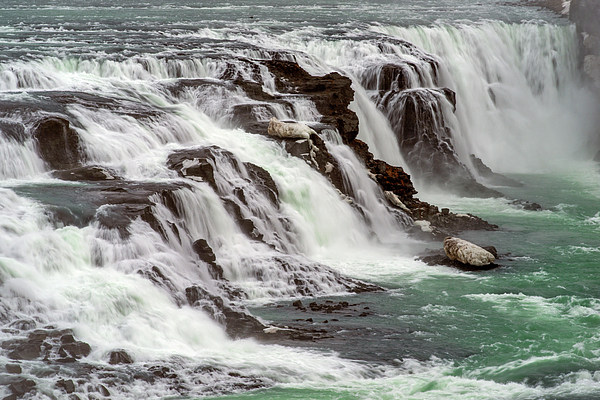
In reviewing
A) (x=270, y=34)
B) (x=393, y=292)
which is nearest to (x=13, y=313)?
(x=393, y=292)

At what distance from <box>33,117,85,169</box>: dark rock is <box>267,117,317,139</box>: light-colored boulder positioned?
5518 mm

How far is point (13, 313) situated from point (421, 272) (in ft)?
31.0

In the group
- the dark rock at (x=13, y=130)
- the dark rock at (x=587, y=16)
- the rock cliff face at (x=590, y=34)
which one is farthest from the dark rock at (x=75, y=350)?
the dark rock at (x=587, y=16)

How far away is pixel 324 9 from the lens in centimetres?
4634

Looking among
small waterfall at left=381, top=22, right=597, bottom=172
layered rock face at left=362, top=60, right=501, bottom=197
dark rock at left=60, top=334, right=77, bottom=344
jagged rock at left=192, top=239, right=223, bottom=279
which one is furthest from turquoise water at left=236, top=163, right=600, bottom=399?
small waterfall at left=381, top=22, right=597, bottom=172

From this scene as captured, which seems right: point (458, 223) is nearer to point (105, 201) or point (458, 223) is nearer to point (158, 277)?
point (105, 201)

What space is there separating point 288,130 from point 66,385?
12331 mm

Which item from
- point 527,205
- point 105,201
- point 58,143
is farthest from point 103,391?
point 527,205

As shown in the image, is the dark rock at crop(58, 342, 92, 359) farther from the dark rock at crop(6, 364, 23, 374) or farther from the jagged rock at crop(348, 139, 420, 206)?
the jagged rock at crop(348, 139, 420, 206)

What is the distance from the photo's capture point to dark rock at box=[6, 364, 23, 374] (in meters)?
11.5

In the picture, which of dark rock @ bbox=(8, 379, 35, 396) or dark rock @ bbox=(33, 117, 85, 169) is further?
dark rock @ bbox=(33, 117, 85, 169)

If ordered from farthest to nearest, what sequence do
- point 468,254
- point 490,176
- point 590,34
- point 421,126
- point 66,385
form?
point 590,34 → point 490,176 → point 421,126 → point 468,254 → point 66,385

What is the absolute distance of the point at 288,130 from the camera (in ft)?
73.9

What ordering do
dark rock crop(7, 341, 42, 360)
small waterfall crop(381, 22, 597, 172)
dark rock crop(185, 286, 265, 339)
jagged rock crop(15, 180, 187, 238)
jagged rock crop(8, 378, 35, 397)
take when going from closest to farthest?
jagged rock crop(8, 378, 35, 397) < dark rock crop(7, 341, 42, 360) < dark rock crop(185, 286, 265, 339) < jagged rock crop(15, 180, 187, 238) < small waterfall crop(381, 22, 597, 172)
